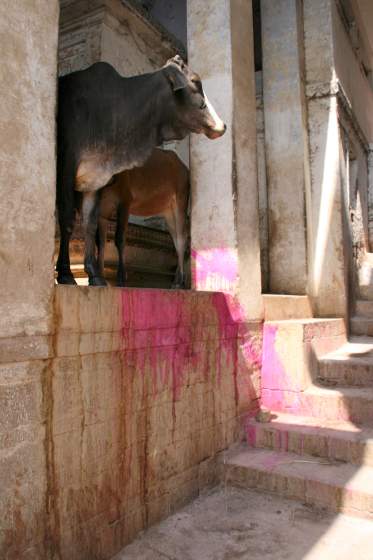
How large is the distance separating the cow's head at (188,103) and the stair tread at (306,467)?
9.13ft

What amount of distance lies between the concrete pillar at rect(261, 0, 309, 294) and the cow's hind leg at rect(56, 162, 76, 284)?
3.54m

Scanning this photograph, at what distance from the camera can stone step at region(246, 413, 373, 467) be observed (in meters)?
3.81

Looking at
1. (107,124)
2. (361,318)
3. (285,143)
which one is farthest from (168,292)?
(361,318)

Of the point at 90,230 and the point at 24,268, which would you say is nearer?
the point at 24,268

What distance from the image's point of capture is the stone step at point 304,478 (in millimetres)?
3363

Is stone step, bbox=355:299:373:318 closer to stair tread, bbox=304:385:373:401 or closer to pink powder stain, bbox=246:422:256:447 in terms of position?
stair tread, bbox=304:385:373:401

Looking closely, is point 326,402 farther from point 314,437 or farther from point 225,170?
point 225,170

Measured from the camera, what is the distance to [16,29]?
7.96 feet

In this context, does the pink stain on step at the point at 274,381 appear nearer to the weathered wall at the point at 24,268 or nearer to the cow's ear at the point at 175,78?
the cow's ear at the point at 175,78

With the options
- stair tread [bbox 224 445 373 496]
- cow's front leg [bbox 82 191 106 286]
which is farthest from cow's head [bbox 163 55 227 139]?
stair tread [bbox 224 445 373 496]

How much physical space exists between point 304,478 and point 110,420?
166 cm

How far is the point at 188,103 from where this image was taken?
149 inches

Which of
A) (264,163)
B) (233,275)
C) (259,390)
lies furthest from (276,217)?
(259,390)

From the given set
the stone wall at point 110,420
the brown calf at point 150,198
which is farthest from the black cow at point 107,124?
the brown calf at point 150,198
